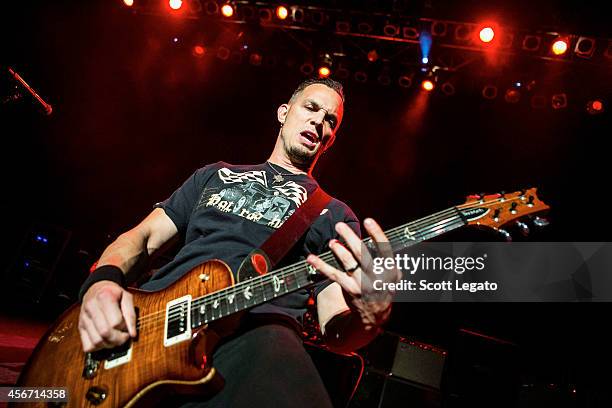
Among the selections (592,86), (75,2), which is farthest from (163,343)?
(75,2)

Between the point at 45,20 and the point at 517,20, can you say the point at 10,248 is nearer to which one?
the point at 45,20

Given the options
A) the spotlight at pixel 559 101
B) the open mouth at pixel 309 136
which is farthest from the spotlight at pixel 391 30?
the open mouth at pixel 309 136

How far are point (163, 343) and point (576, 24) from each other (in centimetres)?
684

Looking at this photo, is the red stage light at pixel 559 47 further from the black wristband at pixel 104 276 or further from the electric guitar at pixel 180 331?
the black wristband at pixel 104 276

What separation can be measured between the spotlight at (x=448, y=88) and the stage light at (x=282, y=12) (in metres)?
2.96

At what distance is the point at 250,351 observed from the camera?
1.82 meters

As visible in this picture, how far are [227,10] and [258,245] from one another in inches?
219

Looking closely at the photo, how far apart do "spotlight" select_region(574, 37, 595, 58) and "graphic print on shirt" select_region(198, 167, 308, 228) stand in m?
5.32

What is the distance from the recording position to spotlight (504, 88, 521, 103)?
21.1 ft

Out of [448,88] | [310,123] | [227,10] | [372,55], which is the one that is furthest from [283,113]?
[448,88]

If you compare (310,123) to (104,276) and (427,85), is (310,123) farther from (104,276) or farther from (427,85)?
(427,85)

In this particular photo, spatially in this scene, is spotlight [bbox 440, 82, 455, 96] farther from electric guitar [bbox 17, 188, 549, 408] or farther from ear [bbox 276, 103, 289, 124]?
electric guitar [bbox 17, 188, 549, 408]

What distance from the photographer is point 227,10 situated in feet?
21.4

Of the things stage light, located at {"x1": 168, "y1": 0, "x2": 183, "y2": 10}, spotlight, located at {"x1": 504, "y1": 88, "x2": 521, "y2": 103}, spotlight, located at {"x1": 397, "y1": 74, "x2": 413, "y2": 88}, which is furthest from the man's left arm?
stage light, located at {"x1": 168, "y1": 0, "x2": 183, "y2": 10}
